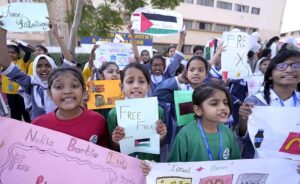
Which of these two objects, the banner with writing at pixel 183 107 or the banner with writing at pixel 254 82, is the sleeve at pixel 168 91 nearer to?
the banner with writing at pixel 183 107

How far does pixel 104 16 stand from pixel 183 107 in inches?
172

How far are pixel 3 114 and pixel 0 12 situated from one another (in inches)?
52.6

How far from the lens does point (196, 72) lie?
2.59 metres

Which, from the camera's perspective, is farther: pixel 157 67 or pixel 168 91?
pixel 157 67

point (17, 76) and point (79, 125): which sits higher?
point (17, 76)

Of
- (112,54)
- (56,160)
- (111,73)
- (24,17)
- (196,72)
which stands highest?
(24,17)

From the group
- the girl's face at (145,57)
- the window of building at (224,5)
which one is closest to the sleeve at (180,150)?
the girl's face at (145,57)

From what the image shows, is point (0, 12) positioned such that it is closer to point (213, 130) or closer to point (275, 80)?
point (213, 130)

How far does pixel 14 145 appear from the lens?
1653 mm

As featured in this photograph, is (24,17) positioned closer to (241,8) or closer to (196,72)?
(196,72)

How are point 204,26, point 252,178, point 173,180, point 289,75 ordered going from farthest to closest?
1. point 204,26
2. point 289,75
3. point 252,178
4. point 173,180

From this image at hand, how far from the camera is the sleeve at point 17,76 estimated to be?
8.23 feet

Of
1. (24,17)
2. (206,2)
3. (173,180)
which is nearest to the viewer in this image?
(173,180)

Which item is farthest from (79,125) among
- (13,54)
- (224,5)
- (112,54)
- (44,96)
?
(224,5)
